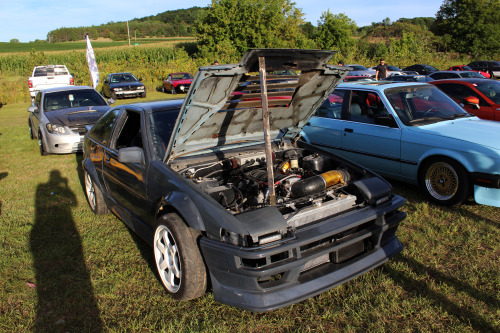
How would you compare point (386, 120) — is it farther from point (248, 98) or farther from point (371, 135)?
point (248, 98)

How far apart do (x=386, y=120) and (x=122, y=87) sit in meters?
18.3

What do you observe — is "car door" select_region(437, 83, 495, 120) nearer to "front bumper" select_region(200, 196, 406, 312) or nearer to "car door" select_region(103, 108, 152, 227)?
"front bumper" select_region(200, 196, 406, 312)

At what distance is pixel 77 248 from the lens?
389 centimetres

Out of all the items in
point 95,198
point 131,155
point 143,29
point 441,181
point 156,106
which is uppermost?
point 143,29

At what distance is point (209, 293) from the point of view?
9.75 ft

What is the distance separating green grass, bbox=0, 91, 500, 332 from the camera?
262 cm

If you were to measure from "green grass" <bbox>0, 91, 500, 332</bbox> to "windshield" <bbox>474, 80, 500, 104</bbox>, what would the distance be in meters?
3.73

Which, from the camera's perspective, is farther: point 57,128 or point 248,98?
point 57,128

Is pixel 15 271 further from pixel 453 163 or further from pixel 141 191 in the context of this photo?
pixel 453 163

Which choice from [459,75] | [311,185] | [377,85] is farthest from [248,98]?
[459,75]

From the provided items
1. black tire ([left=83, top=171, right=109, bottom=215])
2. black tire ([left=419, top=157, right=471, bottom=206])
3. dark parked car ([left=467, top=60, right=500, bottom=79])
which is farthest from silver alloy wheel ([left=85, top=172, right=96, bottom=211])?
dark parked car ([left=467, top=60, right=500, bottom=79])

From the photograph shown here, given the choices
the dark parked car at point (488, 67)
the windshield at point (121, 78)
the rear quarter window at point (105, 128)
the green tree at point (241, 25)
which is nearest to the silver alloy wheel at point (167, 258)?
the rear quarter window at point (105, 128)

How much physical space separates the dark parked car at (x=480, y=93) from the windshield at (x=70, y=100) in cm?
801

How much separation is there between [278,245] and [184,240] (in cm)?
74
